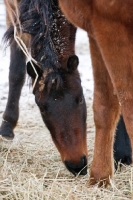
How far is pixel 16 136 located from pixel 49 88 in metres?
1.64

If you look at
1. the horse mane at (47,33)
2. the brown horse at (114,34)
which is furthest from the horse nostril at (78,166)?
the brown horse at (114,34)

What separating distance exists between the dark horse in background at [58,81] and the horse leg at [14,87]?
3.94 feet

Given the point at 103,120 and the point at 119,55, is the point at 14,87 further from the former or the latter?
the point at 119,55

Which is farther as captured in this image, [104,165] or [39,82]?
[39,82]

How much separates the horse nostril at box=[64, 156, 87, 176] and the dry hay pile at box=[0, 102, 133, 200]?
5cm

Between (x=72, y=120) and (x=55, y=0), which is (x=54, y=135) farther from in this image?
(x=55, y=0)

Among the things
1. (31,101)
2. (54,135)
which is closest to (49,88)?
(54,135)

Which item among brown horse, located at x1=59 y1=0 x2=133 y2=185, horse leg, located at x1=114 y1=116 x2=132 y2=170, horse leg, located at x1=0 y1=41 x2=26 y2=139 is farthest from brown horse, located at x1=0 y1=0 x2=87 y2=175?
horse leg, located at x1=0 y1=41 x2=26 y2=139

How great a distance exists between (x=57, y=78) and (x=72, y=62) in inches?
8.7

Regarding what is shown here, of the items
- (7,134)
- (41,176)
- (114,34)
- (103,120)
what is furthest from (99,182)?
(7,134)

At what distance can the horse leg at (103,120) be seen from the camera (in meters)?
3.09

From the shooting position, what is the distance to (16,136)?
484 centimetres

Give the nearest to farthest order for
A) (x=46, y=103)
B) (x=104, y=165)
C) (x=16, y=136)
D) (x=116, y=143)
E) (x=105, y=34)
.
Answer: (x=105, y=34) < (x=104, y=165) < (x=46, y=103) < (x=116, y=143) < (x=16, y=136)

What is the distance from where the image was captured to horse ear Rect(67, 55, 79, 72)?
3443 mm
